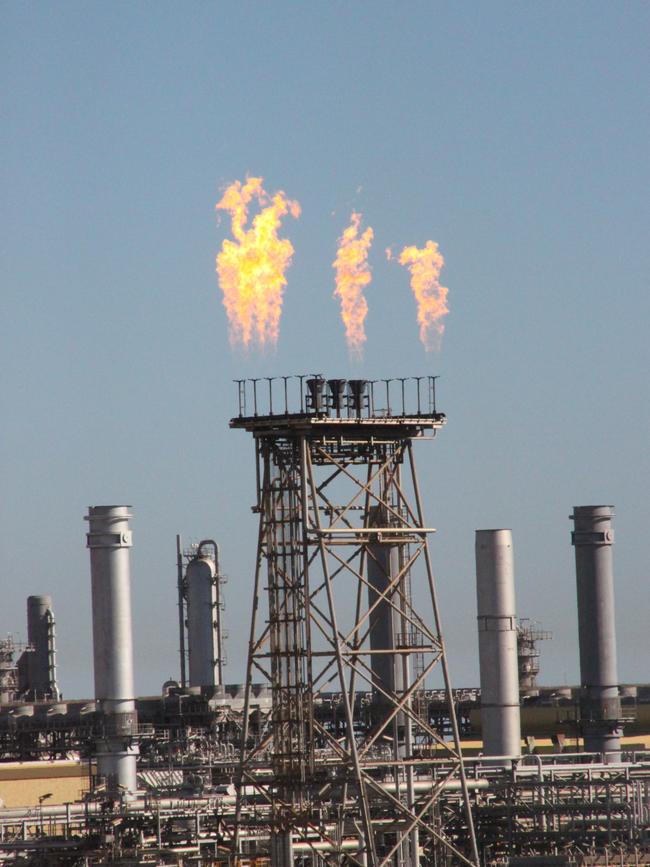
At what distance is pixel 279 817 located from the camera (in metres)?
52.2

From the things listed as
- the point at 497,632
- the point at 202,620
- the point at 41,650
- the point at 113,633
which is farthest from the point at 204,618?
the point at 497,632

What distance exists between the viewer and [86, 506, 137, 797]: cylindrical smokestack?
235ft

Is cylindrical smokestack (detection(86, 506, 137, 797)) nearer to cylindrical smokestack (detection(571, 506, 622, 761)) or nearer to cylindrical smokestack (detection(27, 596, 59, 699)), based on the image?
cylindrical smokestack (detection(571, 506, 622, 761))

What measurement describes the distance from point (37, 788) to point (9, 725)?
12.5m

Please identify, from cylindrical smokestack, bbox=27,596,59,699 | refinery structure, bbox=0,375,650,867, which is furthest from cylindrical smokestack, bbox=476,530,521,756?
cylindrical smokestack, bbox=27,596,59,699

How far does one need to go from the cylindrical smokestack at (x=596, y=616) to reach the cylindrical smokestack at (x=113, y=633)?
683 inches

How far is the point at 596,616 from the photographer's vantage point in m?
78.5

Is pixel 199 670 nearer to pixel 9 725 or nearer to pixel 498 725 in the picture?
pixel 9 725

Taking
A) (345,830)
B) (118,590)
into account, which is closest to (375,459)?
(345,830)

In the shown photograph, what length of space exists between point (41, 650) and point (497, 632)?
27.7 m

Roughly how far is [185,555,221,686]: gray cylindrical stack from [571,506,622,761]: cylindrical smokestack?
15.5 metres

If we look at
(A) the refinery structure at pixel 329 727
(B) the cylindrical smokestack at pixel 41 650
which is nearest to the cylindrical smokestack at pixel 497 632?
(A) the refinery structure at pixel 329 727

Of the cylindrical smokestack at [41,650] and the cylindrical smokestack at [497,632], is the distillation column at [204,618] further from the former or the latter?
the cylindrical smokestack at [497,632]

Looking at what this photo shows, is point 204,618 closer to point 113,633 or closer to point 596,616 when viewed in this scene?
point 113,633
